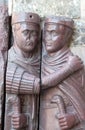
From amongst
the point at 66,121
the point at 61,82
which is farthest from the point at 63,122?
the point at 61,82

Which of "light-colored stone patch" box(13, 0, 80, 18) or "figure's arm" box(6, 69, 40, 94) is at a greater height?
"light-colored stone patch" box(13, 0, 80, 18)

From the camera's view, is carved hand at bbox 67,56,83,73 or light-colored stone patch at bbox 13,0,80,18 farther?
light-colored stone patch at bbox 13,0,80,18

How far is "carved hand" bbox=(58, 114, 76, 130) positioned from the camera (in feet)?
4.97

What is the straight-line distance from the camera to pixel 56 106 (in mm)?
1565

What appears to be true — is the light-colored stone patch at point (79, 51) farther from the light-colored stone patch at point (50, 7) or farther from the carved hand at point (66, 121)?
the carved hand at point (66, 121)

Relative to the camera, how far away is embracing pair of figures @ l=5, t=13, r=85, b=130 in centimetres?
154

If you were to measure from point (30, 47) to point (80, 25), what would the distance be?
0.29 metres

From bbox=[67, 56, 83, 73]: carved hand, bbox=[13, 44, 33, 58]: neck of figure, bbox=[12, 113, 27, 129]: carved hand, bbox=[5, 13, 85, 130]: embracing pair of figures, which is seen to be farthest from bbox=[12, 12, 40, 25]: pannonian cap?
bbox=[12, 113, 27, 129]: carved hand

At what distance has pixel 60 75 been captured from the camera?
1.54 meters

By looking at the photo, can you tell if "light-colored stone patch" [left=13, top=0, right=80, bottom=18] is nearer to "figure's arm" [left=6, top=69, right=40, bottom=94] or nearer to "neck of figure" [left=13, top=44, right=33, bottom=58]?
"neck of figure" [left=13, top=44, right=33, bottom=58]

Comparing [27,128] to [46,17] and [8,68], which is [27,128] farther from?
[46,17]

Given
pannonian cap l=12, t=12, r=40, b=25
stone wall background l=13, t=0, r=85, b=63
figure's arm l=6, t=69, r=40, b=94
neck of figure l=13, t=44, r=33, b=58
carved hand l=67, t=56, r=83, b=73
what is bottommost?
figure's arm l=6, t=69, r=40, b=94

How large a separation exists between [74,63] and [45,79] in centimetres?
15

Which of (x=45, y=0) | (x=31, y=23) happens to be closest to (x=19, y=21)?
(x=31, y=23)
